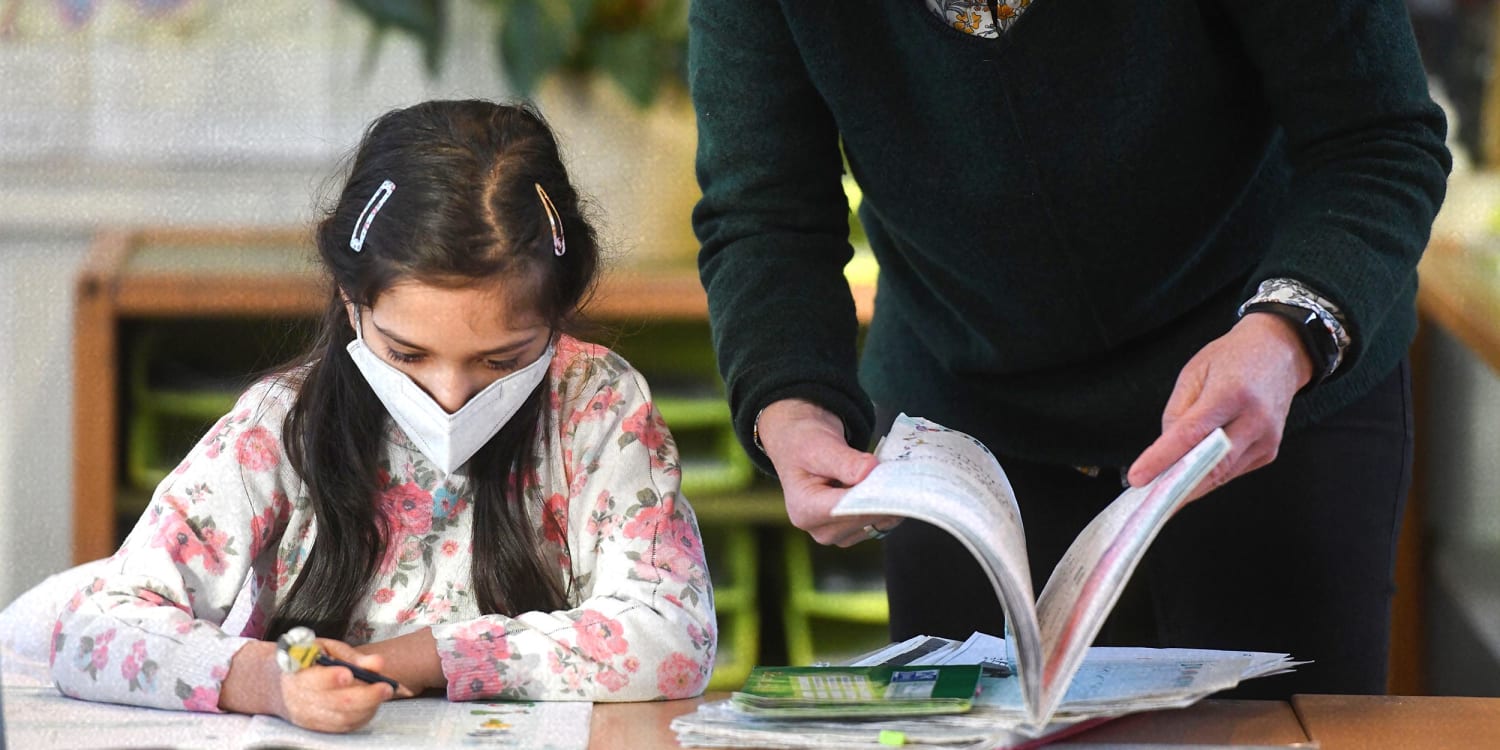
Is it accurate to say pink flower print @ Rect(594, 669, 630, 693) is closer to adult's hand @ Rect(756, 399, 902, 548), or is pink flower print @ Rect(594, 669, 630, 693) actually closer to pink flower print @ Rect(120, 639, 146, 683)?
adult's hand @ Rect(756, 399, 902, 548)

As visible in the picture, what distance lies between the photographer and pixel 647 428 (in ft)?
3.74

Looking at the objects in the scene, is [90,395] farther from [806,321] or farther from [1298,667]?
[1298,667]

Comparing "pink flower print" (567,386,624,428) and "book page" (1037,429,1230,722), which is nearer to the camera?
"book page" (1037,429,1230,722)

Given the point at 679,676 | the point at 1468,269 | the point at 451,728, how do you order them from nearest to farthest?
the point at 451,728 < the point at 679,676 < the point at 1468,269

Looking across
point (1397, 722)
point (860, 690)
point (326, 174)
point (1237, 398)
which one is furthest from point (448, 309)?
point (326, 174)

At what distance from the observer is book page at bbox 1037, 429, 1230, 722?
0.77m

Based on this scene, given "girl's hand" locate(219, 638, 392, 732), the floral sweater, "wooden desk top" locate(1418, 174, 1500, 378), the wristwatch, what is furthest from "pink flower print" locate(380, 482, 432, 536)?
"wooden desk top" locate(1418, 174, 1500, 378)

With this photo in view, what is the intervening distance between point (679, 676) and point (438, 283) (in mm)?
292

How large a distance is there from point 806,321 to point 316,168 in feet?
4.81

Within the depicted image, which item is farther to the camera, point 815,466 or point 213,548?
point 213,548

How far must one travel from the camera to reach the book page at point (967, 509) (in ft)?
2.54

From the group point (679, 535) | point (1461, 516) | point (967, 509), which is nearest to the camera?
point (967, 509)

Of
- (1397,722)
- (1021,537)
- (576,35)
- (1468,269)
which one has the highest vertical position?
(576,35)

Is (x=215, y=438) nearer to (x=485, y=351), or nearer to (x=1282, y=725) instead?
(x=485, y=351)
